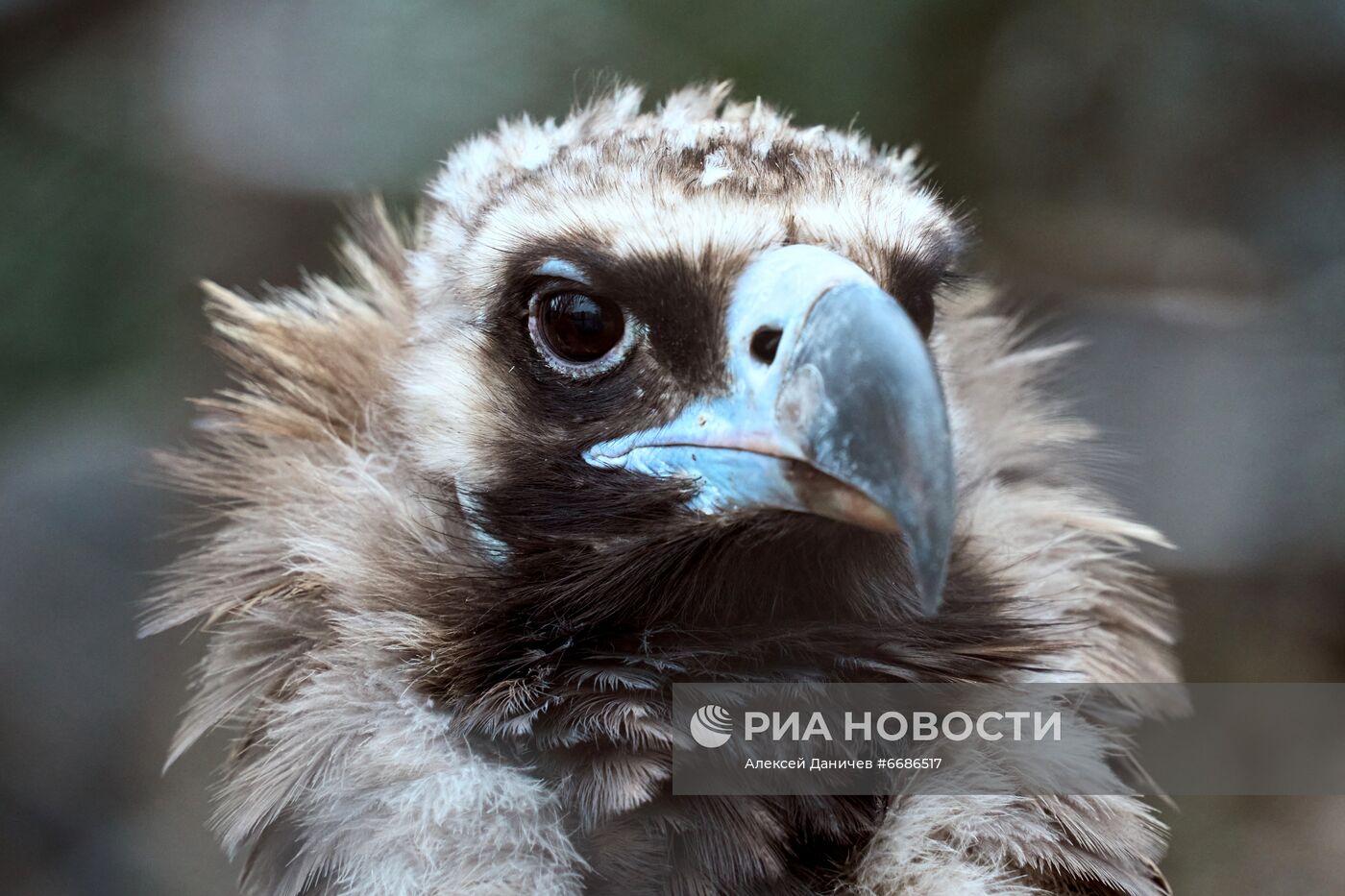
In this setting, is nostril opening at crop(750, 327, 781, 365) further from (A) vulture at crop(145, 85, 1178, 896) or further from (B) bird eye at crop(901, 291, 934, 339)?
(B) bird eye at crop(901, 291, 934, 339)

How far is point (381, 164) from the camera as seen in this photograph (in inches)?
57.1

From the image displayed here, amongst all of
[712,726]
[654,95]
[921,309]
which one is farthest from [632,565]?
[654,95]

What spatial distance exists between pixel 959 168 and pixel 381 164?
91 centimetres

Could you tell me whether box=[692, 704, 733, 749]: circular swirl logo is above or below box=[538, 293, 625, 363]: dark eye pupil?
below

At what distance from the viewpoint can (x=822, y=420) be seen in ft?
Result: 1.95

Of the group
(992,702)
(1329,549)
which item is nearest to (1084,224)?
(1329,549)

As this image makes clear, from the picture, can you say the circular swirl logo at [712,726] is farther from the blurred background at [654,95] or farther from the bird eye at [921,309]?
the blurred background at [654,95]

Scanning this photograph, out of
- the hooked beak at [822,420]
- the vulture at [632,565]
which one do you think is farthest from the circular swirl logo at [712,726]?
the hooked beak at [822,420]

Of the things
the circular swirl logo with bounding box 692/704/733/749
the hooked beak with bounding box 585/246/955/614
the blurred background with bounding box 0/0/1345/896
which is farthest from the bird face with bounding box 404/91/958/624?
the blurred background with bounding box 0/0/1345/896

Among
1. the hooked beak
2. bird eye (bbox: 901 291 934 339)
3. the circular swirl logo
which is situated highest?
bird eye (bbox: 901 291 934 339)

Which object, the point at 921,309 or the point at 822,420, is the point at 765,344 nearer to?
the point at 822,420

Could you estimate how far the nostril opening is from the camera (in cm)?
65

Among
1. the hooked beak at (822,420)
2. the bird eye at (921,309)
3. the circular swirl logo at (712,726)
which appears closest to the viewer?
the hooked beak at (822,420)

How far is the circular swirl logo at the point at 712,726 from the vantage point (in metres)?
0.68
